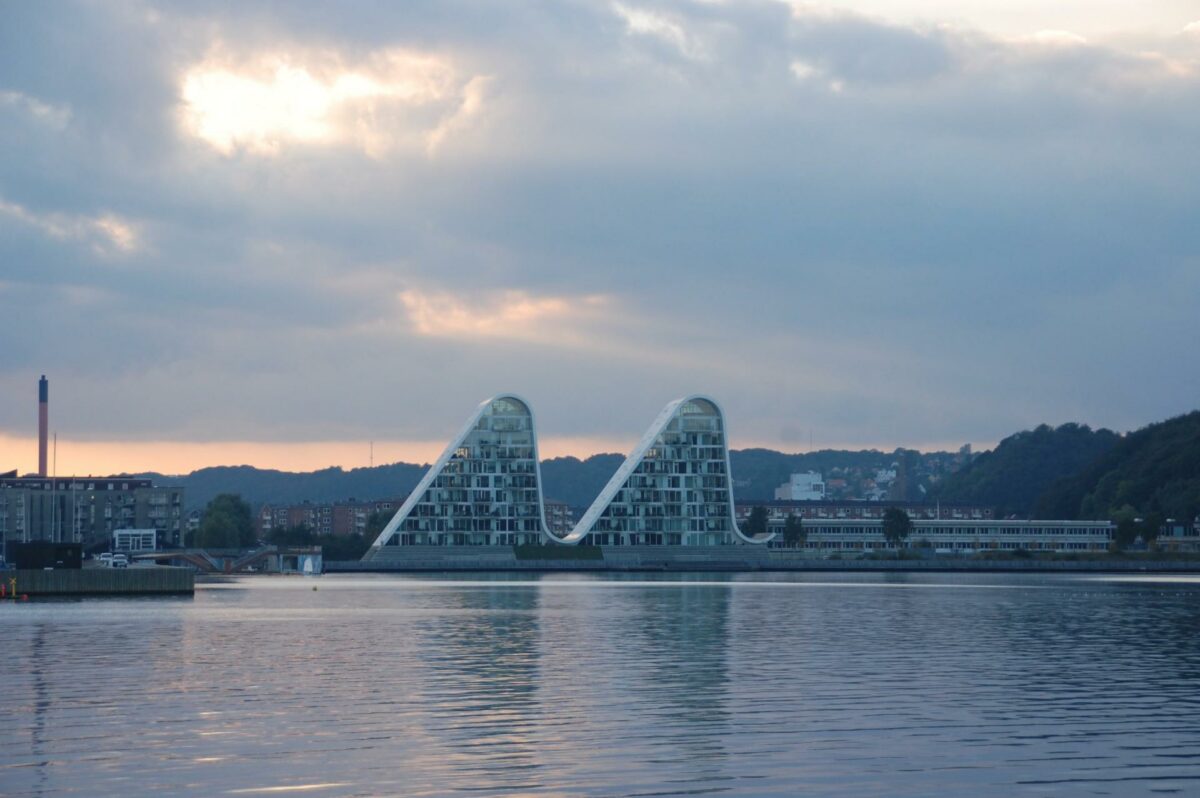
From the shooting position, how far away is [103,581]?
310 ft

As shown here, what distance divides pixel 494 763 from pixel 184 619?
43.9 m

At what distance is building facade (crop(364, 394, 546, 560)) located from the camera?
191 metres

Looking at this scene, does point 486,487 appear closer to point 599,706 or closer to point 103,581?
point 103,581

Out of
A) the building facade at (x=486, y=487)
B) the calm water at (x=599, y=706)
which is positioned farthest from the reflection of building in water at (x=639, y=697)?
the building facade at (x=486, y=487)

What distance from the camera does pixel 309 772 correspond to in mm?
24688

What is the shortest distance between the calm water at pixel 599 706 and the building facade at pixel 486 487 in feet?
404

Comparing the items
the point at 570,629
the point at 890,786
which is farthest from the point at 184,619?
the point at 890,786

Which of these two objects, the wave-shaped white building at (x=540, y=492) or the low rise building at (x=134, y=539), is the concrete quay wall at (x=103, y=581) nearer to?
the wave-shaped white building at (x=540, y=492)

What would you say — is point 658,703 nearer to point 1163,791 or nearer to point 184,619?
point 1163,791

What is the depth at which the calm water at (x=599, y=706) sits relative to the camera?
2436 centimetres

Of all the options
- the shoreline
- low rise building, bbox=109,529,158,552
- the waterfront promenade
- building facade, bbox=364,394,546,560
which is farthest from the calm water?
low rise building, bbox=109,529,158,552

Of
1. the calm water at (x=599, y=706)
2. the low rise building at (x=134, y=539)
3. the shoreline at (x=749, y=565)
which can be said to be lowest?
the calm water at (x=599, y=706)

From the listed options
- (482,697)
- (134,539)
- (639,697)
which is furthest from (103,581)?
(134,539)

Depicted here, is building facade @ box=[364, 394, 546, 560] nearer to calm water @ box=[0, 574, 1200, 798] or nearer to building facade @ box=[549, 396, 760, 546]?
building facade @ box=[549, 396, 760, 546]
